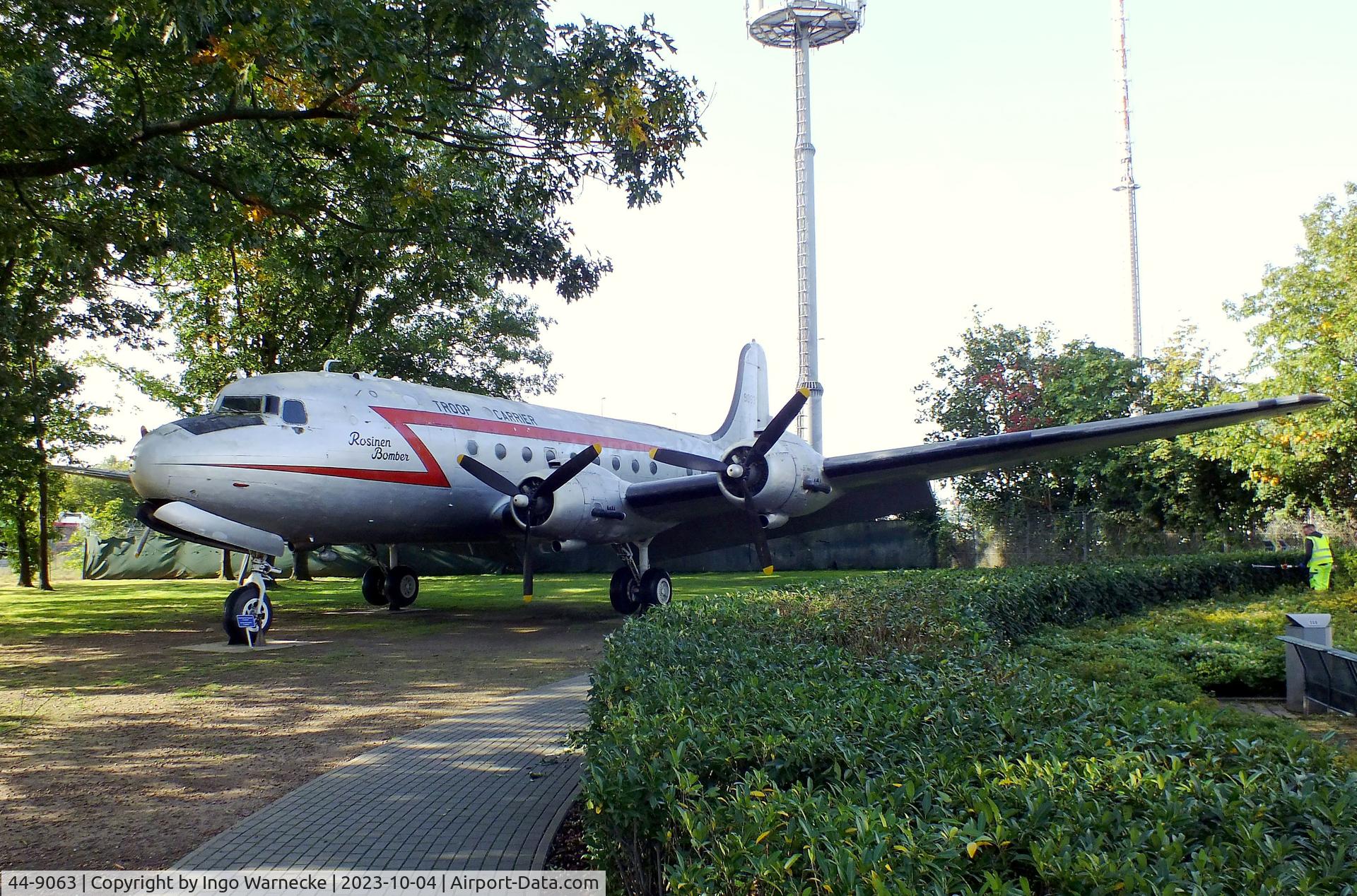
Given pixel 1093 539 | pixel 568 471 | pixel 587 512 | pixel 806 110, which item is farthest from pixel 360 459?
pixel 806 110

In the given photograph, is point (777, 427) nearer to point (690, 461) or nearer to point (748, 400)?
point (690, 461)

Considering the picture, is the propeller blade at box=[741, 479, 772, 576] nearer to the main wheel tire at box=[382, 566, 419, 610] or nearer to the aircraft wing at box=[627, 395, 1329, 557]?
the aircraft wing at box=[627, 395, 1329, 557]

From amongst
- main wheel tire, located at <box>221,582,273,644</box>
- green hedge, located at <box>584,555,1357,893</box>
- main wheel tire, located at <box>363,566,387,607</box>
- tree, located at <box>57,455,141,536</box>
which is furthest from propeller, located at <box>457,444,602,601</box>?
tree, located at <box>57,455,141,536</box>

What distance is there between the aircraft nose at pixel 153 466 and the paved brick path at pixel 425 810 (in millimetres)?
6233

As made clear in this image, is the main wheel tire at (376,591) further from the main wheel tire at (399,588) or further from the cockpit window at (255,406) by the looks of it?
the cockpit window at (255,406)

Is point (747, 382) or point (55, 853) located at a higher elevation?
point (747, 382)

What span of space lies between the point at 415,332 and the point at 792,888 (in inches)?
990

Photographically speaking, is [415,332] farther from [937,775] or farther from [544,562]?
[937,775]

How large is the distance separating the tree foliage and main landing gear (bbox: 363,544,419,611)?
48.8 feet

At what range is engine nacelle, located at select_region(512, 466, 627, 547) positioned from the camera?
604 inches

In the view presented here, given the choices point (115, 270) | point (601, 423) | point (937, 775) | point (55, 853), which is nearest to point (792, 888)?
point (937, 775)

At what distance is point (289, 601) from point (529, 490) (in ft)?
31.6

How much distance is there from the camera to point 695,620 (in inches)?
288

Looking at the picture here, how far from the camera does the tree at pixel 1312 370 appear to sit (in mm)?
17250
